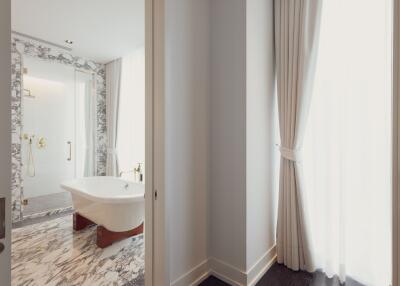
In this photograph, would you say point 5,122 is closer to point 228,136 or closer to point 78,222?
point 228,136

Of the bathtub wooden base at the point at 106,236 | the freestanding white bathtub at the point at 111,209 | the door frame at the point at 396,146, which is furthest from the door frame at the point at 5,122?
the bathtub wooden base at the point at 106,236

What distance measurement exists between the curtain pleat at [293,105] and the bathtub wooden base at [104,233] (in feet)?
5.72

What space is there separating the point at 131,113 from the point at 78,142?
3.66 feet

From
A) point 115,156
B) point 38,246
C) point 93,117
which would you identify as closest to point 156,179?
point 38,246

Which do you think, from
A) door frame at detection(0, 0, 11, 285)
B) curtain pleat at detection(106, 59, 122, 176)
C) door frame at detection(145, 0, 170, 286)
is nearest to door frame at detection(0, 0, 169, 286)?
door frame at detection(145, 0, 170, 286)

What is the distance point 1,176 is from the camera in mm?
667

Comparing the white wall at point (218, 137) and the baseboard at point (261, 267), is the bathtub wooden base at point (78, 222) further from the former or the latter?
the baseboard at point (261, 267)

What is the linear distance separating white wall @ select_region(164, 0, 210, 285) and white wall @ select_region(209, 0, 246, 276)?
0.27 feet

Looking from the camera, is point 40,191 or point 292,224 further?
point 40,191

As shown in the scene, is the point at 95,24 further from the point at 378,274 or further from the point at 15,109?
the point at 378,274

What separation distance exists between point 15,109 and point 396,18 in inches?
162

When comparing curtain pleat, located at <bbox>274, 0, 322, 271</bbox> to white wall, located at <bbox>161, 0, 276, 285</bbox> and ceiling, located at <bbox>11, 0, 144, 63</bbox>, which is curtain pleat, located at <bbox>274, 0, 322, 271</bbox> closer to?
white wall, located at <bbox>161, 0, 276, 285</bbox>

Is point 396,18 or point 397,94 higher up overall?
point 396,18

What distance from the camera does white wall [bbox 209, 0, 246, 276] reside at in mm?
1729
